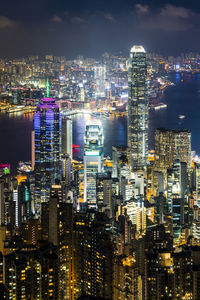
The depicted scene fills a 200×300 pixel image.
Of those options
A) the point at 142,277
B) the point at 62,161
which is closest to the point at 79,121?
the point at 62,161

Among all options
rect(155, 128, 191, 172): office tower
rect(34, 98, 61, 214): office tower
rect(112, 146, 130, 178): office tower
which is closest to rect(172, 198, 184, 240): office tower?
rect(112, 146, 130, 178): office tower

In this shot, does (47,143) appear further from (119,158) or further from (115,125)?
(115,125)

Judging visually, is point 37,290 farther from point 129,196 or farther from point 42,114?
point 42,114

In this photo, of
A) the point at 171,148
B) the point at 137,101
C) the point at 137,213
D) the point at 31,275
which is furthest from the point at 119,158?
the point at 31,275

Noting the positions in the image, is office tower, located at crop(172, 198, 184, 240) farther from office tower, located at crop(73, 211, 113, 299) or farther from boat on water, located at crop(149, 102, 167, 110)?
boat on water, located at crop(149, 102, 167, 110)

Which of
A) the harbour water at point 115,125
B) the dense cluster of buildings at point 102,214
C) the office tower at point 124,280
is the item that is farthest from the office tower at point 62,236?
the harbour water at point 115,125
